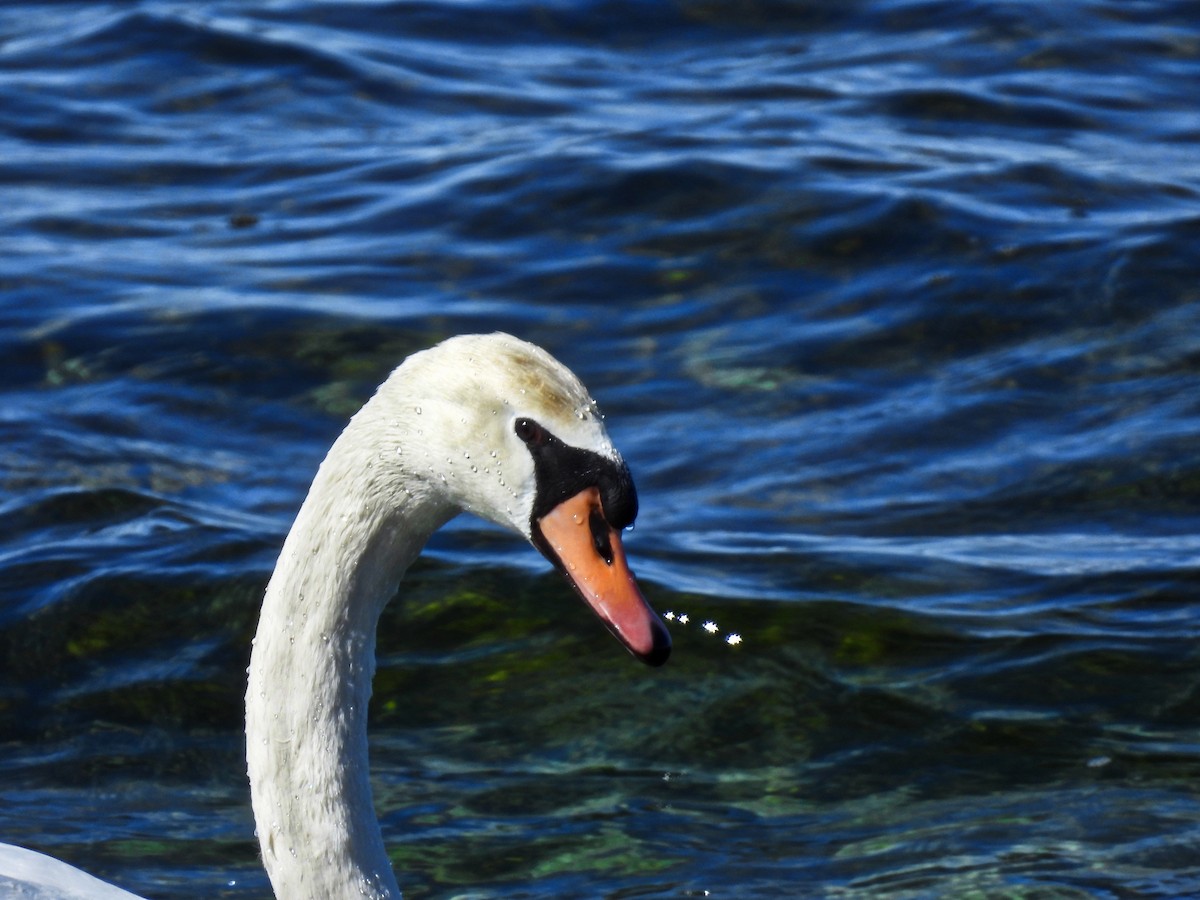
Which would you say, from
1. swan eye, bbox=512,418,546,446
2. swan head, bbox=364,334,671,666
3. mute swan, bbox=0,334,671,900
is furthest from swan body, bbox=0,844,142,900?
swan eye, bbox=512,418,546,446

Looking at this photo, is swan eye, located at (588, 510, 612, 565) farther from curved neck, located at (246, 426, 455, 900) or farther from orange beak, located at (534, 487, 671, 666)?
curved neck, located at (246, 426, 455, 900)

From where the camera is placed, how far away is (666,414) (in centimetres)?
813

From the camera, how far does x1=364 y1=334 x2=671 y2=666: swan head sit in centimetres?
356

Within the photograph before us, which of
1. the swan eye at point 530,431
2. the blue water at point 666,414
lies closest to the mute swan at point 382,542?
the swan eye at point 530,431

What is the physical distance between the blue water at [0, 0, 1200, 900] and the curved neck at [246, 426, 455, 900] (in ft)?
4.09

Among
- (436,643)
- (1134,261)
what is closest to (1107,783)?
(436,643)

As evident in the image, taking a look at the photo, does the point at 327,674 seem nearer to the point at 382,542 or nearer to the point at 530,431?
the point at 382,542

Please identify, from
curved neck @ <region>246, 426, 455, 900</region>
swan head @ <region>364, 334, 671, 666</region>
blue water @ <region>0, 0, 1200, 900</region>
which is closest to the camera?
swan head @ <region>364, 334, 671, 666</region>

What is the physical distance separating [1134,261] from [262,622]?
6345mm

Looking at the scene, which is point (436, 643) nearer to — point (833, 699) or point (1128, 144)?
point (833, 699)

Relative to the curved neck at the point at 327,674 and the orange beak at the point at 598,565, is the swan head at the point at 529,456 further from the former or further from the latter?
the curved neck at the point at 327,674

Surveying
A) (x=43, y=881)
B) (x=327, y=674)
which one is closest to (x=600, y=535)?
(x=327, y=674)

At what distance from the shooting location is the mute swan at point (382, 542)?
358 centimetres

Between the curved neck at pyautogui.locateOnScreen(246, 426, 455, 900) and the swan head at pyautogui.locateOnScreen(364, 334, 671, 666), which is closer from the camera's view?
the swan head at pyautogui.locateOnScreen(364, 334, 671, 666)
